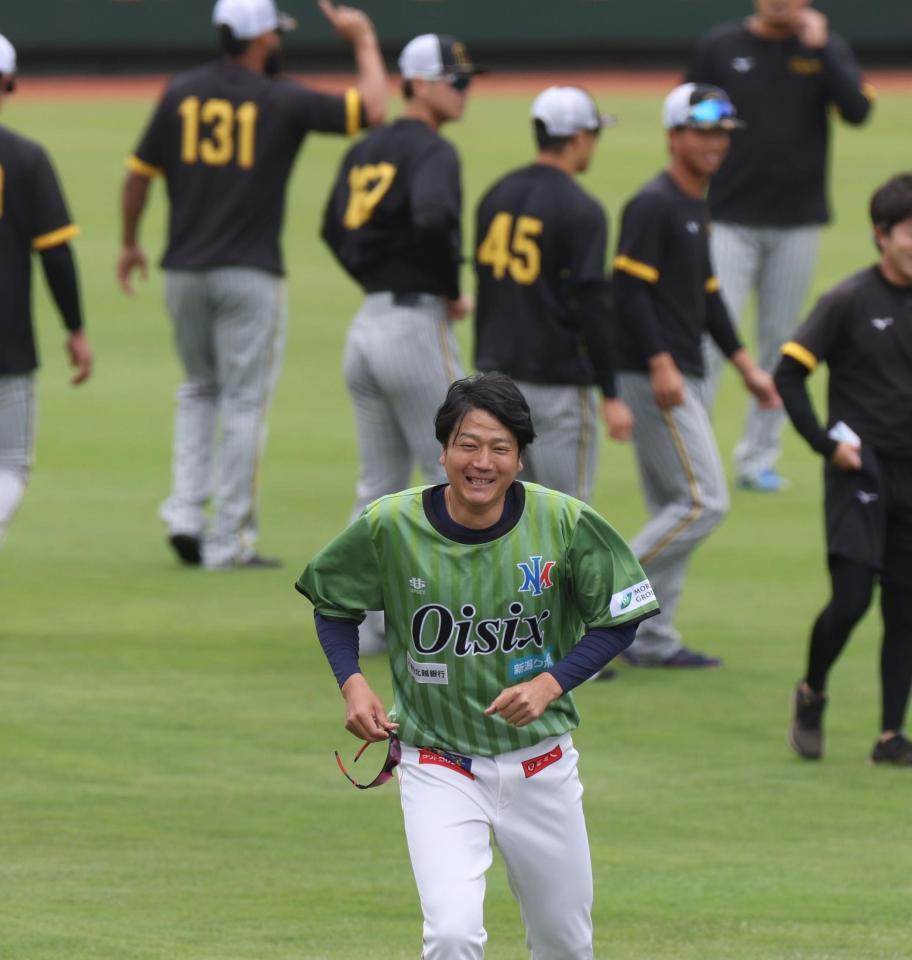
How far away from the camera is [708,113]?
28.3ft

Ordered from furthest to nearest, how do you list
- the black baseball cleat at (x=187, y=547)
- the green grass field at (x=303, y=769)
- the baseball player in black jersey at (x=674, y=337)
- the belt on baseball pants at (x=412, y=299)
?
the black baseball cleat at (x=187, y=547), the belt on baseball pants at (x=412, y=299), the baseball player in black jersey at (x=674, y=337), the green grass field at (x=303, y=769)

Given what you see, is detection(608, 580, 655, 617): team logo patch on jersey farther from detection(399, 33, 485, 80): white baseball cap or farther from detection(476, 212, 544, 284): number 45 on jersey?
detection(399, 33, 485, 80): white baseball cap

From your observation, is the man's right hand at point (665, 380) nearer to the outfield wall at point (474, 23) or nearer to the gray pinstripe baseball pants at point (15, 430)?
the gray pinstripe baseball pants at point (15, 430)

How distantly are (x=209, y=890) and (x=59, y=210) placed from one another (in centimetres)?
380

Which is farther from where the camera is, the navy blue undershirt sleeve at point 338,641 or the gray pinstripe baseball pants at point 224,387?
the gray pinstripe baseball pants at point 224,387

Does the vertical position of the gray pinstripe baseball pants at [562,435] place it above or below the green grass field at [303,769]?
above

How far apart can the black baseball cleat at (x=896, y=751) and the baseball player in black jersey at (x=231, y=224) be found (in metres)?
4.00

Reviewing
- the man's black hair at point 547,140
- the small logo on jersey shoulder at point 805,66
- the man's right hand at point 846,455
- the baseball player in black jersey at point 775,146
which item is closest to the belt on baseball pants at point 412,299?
the man's black hair at point 547,140

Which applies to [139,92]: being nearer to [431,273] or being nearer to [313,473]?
[313,473]

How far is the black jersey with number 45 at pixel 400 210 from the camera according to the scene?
29.1ft

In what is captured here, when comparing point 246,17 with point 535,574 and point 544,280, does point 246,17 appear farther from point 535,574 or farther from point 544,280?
point 535,574

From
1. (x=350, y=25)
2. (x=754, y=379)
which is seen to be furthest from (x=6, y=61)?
(x=754, y=379)

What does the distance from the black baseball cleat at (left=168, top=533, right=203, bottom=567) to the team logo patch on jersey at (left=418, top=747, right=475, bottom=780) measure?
5.95 meters

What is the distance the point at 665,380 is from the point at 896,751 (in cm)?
182
